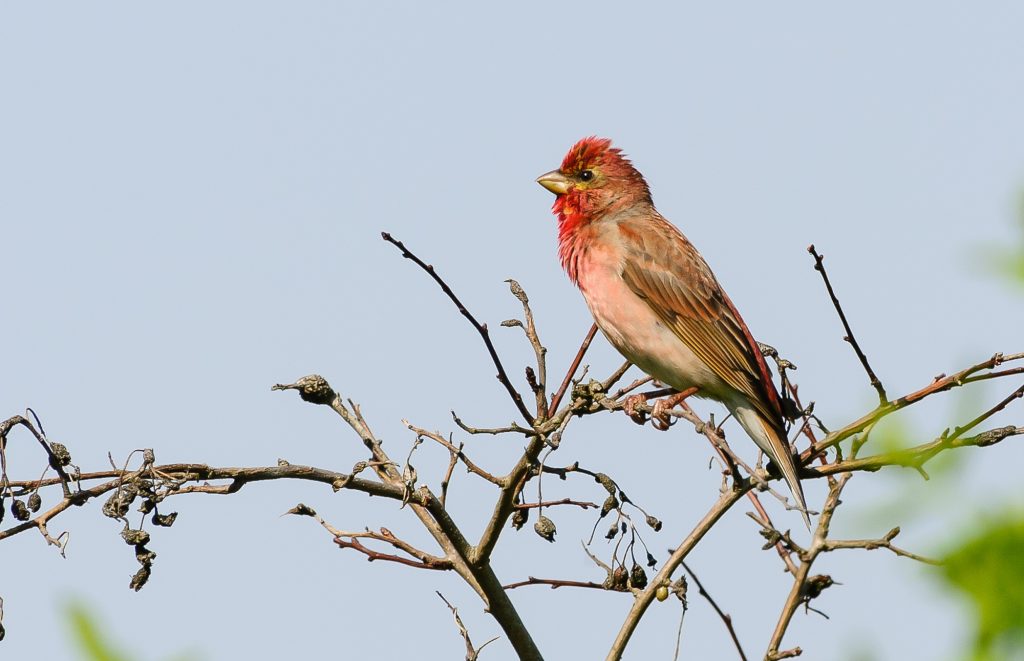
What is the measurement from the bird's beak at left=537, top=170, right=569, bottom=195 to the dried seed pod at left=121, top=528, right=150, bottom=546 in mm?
5026

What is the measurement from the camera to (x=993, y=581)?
1193mm

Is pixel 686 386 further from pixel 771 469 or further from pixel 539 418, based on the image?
pixel 539 418

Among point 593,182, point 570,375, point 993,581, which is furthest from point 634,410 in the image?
point 993,581

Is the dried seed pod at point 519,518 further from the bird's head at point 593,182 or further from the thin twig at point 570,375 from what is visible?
the bird's head at point 593,182

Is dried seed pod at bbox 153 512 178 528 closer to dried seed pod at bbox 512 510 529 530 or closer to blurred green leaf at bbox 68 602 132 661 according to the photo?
dried seed pod at bbox 512 510 529 530

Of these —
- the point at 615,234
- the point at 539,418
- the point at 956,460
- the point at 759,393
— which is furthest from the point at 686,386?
the point at 956,460

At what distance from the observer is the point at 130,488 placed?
4.23 meters

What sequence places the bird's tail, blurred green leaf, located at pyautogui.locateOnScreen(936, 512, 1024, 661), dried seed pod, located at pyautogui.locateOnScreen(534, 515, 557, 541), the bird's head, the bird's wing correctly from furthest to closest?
the bird's head
the bird's wing
the bird's tail
dried seed pod, located at pyautogui.locateOnScreen(534, 515, 557, 541)
blurred green leaf, located at pyautogui.locateOnScreen(936, 512, 1024, 661)

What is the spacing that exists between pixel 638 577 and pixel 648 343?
2.64 m

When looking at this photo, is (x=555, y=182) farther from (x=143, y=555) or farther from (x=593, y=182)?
(x=143, y=555)

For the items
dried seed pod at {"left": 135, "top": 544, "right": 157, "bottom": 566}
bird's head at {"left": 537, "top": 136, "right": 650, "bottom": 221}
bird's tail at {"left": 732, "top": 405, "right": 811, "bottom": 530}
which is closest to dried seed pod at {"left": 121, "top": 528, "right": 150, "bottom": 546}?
dried seed pod at {"left": 135, "top": 544, "right": 157, "bottom": 566}

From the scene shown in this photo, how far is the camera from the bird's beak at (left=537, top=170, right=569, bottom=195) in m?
8.80

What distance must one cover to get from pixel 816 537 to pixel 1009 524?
3102 millimetres

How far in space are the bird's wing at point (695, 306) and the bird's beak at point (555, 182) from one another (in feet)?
2.27
